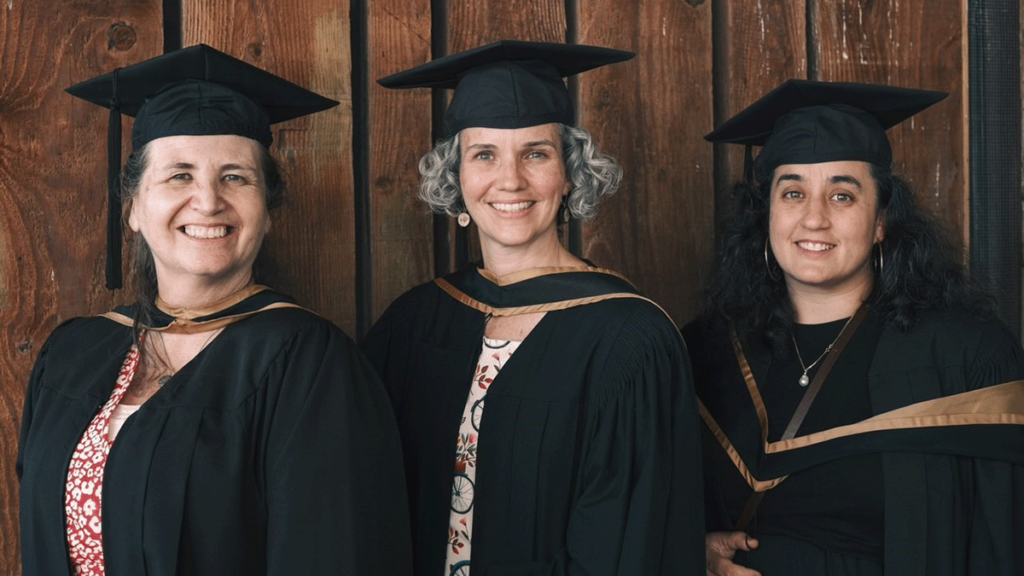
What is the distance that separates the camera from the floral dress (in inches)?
93.9

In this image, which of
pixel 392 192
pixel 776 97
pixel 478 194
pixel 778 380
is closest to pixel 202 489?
pixel 478 194

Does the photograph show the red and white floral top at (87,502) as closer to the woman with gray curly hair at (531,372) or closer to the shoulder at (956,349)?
the woman with gray curly hair at (531,372)

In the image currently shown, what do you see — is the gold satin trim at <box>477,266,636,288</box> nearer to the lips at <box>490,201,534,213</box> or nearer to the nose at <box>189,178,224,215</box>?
the lips at <box>490,201,534,213</box>

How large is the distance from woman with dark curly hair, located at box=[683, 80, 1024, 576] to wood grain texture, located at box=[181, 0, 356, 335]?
1029mm

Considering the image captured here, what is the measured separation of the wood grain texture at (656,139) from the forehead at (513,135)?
26.1 inches

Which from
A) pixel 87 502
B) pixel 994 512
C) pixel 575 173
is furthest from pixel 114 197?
pixel 994 512

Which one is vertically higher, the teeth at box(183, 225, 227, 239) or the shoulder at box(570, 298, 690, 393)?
the teeth at box(183, 225, 227, 239)

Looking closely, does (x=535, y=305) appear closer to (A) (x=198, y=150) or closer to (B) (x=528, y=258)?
(B) (x=528, y=258)

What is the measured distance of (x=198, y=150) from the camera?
7.13 feet

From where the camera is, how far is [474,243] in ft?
9.98

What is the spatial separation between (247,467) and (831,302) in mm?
1492

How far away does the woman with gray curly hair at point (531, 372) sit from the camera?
225cm

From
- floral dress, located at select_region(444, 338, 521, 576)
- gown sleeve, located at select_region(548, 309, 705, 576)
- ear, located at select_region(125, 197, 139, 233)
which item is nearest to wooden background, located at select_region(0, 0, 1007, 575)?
ear, located at select_region(125, 197, 139, 233)

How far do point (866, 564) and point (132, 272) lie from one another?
1791mm
